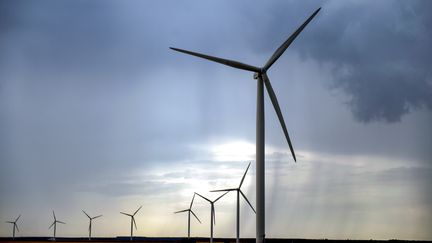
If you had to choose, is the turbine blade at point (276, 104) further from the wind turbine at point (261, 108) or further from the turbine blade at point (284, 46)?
the turbine blade at point (284, 46)

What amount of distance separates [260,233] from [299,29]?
20063mm

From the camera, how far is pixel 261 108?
4400 cm

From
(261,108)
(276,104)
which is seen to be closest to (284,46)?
(276,104)

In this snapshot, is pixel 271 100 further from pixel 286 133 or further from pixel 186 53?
pixel 186 53

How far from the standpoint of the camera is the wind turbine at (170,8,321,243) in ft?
133

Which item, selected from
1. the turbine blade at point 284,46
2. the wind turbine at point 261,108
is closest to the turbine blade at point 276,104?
the wind turbine at point 261,108

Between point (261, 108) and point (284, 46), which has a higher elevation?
point (284, 46)

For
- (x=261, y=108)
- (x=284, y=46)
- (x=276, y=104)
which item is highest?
(x=284, y=46)

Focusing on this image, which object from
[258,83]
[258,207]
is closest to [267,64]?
[258,83]

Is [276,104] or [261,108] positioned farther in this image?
[276,104]

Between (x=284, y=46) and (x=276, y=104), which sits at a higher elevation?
(x=284, y=46)

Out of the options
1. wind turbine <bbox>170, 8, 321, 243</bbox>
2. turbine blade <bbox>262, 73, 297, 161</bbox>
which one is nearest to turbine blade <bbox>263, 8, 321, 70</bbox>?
wind turbine <bbox>170, 8, 321, 243</bbox>

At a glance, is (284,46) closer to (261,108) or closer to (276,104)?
(276,104)

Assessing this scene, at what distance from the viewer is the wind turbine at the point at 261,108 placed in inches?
1591
